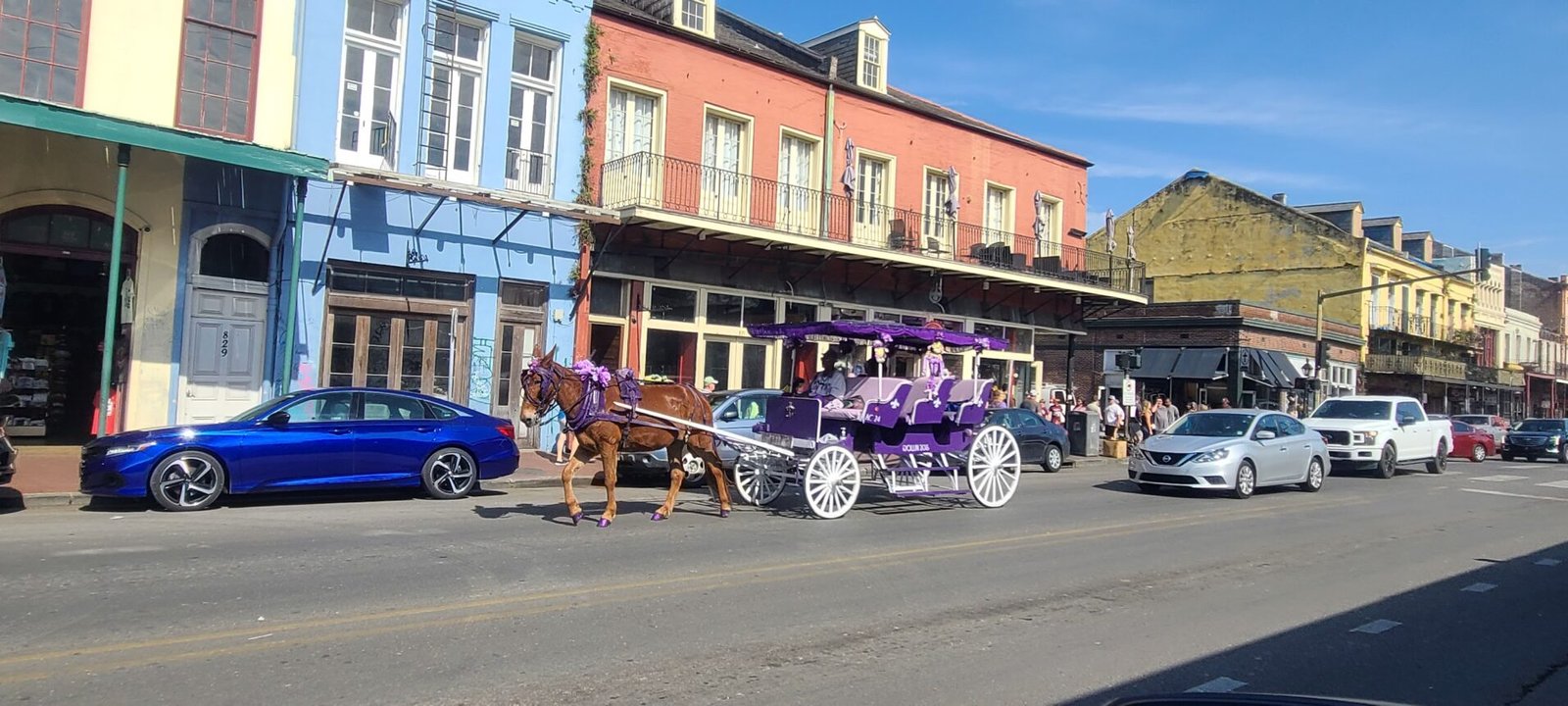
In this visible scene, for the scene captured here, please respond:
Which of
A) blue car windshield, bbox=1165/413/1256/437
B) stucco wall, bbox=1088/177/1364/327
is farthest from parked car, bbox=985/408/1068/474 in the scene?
stucco wall, bbox=1088/177/1364/327

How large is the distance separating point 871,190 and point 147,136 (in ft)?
49.7

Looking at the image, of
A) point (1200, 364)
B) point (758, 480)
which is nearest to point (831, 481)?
point (758, 480)

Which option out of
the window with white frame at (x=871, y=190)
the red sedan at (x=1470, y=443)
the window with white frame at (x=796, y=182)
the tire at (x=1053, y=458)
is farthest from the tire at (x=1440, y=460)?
the window with white frame at (x=796, y=182)

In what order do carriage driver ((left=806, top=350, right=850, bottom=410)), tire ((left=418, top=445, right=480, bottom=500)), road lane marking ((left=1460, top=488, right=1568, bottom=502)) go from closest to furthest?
1. carriage driver ((left=806, top=350, right=850, bottom=410))
2. tire ((left=418, top=445, right=480, bottom=500))
3. road lane marking ((left=1460, top=488, right=1568, bottom=502))

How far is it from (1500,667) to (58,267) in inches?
770

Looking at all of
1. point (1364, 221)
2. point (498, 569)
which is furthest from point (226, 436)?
point (1364, 221)

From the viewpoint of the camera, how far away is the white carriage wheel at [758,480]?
12672 mm

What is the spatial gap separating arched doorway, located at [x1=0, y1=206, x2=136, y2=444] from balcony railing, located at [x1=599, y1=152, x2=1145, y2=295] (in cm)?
821

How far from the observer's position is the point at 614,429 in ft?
35.7

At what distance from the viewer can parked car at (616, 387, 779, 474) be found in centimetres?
1484

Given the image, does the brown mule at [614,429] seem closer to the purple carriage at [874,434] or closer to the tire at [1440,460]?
the purple carriage at [874,434]

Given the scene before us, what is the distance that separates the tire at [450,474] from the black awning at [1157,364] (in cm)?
2927

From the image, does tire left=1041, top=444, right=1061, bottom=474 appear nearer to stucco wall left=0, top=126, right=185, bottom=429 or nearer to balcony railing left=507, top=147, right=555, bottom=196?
balcony railing left=507, top=147, right=555, bottom=196

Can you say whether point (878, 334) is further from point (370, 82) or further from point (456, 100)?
point (370, 82)
